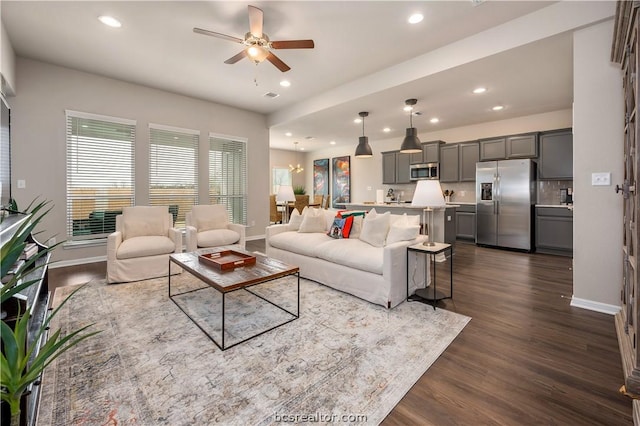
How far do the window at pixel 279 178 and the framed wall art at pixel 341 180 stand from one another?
72.2 inches

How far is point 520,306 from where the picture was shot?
9.32 feet

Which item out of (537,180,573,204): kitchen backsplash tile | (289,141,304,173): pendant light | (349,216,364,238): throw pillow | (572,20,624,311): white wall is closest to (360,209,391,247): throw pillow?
(349,216,364,238): throw pillow

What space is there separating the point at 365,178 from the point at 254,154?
397 centimetres

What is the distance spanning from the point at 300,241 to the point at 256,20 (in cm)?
247

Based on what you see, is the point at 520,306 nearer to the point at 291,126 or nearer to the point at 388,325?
the point at 388,325

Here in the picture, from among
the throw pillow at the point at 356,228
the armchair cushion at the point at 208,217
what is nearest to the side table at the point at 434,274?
the throw pillow at the point at 356,228

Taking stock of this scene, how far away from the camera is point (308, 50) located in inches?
146

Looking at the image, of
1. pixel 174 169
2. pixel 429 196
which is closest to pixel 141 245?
pixel 174 169

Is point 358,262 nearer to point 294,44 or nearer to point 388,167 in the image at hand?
point 294,44

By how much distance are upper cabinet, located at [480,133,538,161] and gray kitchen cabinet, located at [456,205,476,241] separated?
1.14 meters

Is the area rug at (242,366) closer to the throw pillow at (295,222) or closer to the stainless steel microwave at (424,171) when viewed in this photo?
the throw pillow at (295,222)

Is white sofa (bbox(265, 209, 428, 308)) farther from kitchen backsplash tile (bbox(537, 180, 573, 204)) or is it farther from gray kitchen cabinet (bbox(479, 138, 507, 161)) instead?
kitchen backsplash tile (bbox(537, 180, 573, 204))

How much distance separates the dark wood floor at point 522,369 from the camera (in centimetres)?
151

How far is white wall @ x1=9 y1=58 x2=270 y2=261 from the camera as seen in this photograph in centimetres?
402
